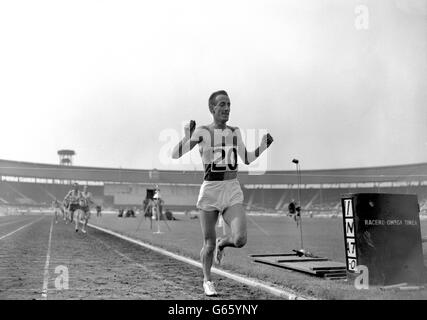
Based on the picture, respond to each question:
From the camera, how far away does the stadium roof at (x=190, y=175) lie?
238ft

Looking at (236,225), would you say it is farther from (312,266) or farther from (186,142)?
(312,266)

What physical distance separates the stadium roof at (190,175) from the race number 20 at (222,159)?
66749mm

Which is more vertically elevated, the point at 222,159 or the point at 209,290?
the point at 222,159

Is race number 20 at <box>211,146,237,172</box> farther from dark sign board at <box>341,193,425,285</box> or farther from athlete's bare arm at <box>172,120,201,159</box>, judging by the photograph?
dark sign board at <box>341,193,425,285</box>

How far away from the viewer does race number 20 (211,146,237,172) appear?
4.93m

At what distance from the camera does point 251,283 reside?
5945 millimetres

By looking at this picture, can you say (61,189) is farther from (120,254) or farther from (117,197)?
(120,254)

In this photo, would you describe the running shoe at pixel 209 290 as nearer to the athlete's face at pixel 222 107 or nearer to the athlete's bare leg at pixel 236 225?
the athlete's bare leg at pixel 236 225

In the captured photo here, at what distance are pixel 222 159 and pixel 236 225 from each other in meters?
0.77

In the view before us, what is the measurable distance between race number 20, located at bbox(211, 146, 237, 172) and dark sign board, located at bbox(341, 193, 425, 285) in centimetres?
190

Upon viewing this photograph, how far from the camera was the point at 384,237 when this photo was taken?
5648 mm

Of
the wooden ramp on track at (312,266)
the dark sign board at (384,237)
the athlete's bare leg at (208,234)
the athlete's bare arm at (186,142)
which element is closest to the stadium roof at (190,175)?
the wooden ramp on track at (312,266)

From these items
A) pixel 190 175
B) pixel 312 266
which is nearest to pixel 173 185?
pixel 190 175
